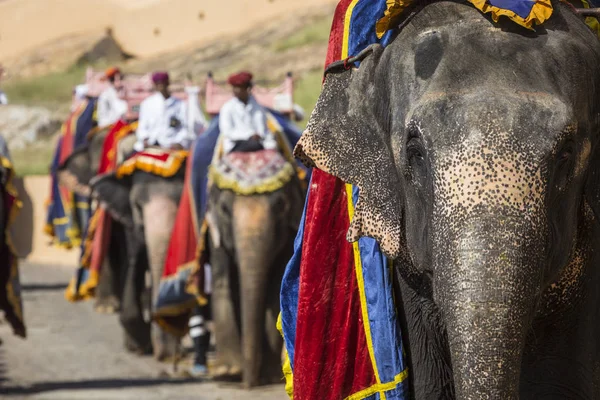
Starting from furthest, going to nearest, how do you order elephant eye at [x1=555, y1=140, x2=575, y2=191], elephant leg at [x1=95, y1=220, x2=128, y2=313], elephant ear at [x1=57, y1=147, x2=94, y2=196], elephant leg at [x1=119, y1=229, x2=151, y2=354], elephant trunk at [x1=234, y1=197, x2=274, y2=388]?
elephant ear at [x1=57, y1=147, x2=94, y2=196] < elephant leg at [x1=95, y1=220, x2=128, y2=313] < elephant leg at [x1=119, y1=229, x2=151, y2=354] < elephant trunk at [x1=234, y1=197, x2=274, y2=388] < elephant eye at [x1=555, y1=140, x2=575, y2=191]

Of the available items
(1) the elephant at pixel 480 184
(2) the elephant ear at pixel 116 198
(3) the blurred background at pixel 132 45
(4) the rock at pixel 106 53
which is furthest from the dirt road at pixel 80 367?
(4) the rock at pixel 106 53

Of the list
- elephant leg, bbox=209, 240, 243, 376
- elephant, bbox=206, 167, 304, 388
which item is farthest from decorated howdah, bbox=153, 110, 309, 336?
elephant leg, bbox=209, 240, 243, 376

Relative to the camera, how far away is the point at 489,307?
3.41 m

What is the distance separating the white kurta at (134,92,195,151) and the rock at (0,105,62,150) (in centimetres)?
2425

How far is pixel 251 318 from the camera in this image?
9.33 meters

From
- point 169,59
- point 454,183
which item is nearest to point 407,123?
point 454,183

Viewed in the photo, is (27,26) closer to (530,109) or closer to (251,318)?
(251,318)

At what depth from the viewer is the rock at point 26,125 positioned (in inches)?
1411

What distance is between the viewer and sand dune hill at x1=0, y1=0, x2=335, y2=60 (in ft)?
154

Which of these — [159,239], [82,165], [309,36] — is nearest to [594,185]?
[159,239]

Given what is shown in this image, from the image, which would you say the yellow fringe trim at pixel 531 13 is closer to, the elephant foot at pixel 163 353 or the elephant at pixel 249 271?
the elephant at pixel 249 271

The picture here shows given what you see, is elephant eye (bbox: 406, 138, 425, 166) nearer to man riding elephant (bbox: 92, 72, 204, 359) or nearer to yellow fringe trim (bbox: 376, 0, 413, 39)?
yellow fringe trim (bbox: 376, 0, 413, 39)

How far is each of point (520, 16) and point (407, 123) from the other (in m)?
0.41

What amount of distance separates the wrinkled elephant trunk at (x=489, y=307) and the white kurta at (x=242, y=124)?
634cm
